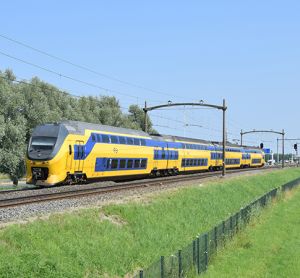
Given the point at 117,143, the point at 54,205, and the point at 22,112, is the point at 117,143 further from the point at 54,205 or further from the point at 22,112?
the point at 22,112

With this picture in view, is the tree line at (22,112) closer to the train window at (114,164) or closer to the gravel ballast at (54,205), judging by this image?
the train window at (114,164)

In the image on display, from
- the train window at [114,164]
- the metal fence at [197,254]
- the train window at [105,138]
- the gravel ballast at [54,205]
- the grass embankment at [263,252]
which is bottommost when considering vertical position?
the grass embankment at [263,252]

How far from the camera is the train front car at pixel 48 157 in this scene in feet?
98.5

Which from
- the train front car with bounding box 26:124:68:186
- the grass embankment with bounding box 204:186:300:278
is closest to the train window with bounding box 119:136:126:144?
the train front car with bounding box 26:124:68:186

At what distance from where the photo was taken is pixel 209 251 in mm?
18109

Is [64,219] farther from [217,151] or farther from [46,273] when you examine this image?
[217,151]

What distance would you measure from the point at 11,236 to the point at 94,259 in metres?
2.50

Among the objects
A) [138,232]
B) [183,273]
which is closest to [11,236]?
[183,273]

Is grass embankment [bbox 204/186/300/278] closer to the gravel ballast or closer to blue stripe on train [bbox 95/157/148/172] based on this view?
the gravel ballast

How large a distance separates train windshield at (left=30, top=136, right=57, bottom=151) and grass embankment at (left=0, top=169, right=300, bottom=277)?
7.75 metres

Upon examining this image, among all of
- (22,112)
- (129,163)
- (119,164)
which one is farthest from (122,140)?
(22,112)

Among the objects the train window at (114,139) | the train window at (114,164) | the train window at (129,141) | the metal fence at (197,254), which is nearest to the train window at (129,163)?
the train window at (129,141)

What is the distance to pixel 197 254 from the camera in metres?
16.0

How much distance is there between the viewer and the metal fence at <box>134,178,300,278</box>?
41.4 ft
